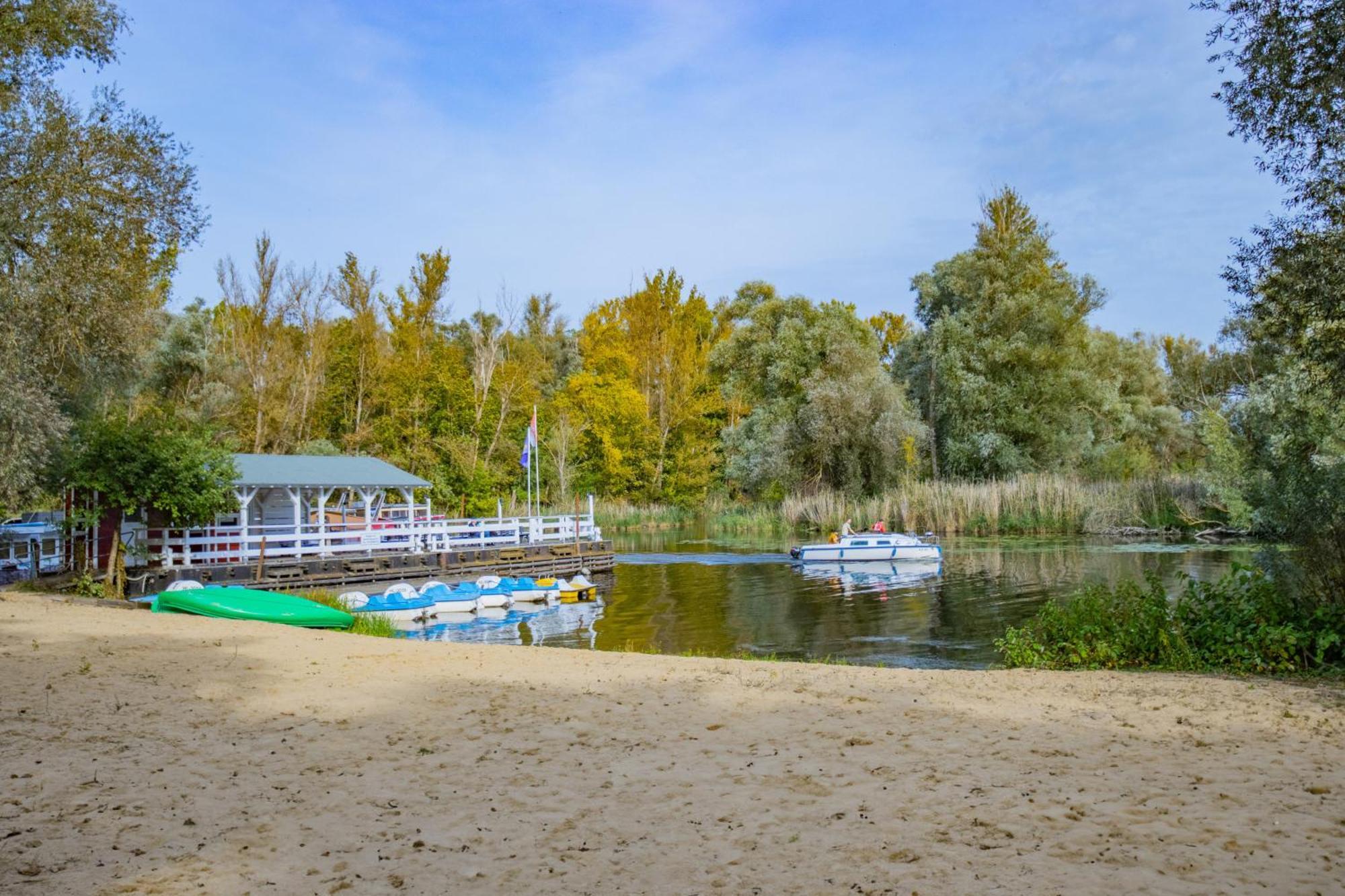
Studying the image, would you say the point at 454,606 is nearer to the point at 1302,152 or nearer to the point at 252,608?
the point at 252,608

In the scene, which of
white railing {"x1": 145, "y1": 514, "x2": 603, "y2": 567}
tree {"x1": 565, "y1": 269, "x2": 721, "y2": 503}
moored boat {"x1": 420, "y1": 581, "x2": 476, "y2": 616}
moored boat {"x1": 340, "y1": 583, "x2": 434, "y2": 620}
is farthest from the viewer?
tree {"x1": 565, "y1": 269, "x2": 721, "y2": 503}

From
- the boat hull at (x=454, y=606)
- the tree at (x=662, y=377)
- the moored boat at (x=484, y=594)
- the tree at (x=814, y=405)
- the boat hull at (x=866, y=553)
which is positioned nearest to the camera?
the boat hull at (x=454, y=606)

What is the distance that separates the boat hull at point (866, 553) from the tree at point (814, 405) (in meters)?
14.5

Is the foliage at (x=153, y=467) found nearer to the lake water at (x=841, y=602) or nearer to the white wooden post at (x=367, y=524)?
the white wooden post at (x=367, y=524)

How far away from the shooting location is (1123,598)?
11.1 metres

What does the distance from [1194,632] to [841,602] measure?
11.4 m

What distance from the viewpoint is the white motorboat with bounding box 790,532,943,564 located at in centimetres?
2872

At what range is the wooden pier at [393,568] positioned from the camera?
21203 mm

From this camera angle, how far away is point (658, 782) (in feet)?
19.0

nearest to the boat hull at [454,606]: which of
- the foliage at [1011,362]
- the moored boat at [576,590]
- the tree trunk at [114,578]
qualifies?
the moored boat at [576,590]

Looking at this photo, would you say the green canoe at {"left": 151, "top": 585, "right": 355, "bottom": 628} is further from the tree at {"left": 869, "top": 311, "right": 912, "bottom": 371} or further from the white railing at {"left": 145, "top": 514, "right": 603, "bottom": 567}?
the tree at {"left": 869, "top": 311, "right": 912, "bottom": 371}

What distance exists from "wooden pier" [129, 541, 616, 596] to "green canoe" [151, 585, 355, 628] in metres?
4.38

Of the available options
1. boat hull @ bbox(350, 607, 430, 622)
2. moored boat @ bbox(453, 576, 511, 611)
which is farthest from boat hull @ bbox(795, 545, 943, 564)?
boat hull @ bbox(350, 607, 430, 622)

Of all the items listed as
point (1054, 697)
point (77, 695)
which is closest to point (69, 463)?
point (77, 695)
